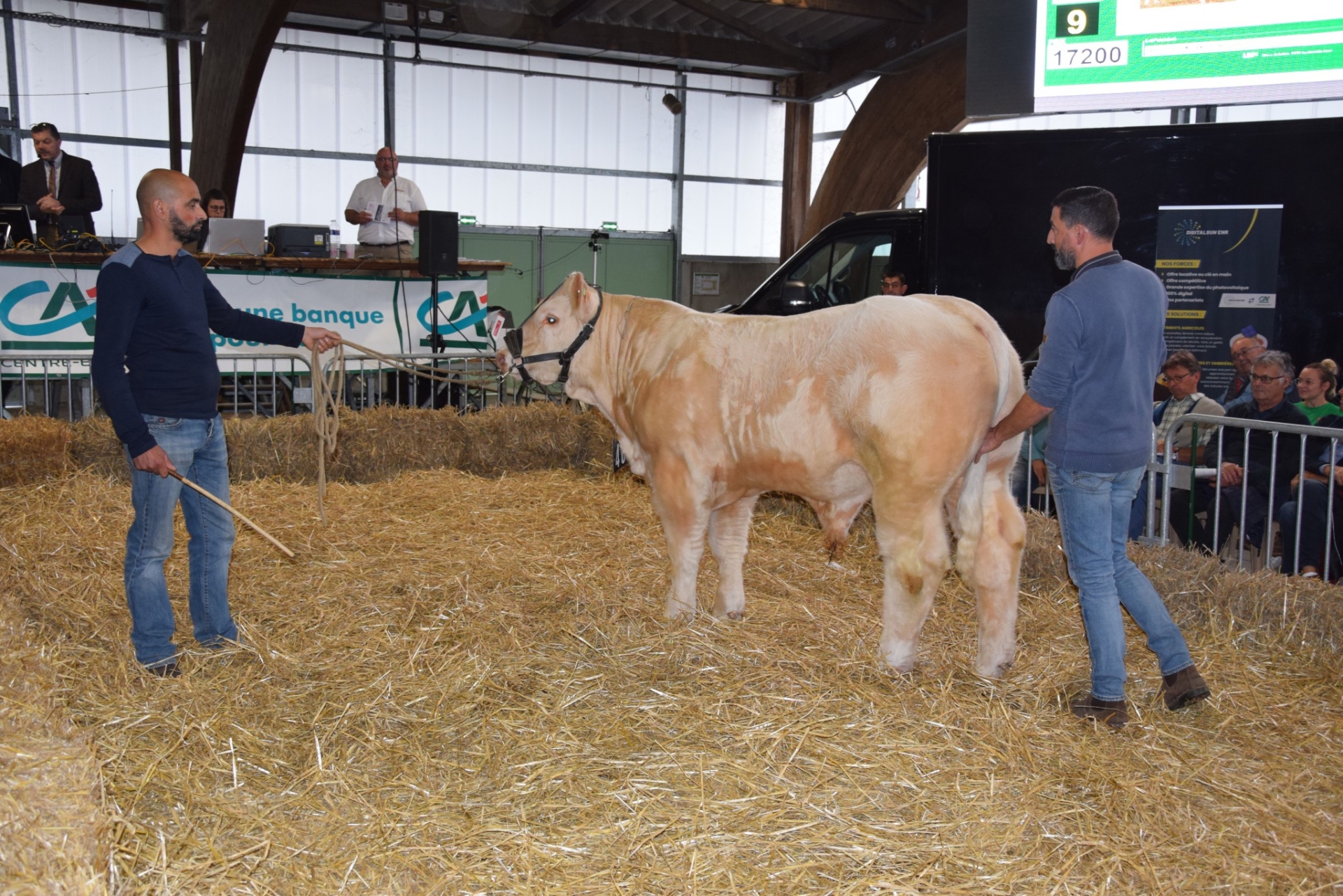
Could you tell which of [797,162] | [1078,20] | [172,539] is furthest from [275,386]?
[797,162]

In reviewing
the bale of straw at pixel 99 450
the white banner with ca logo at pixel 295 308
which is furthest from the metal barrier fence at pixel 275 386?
the bale of straw at pixel 99 450

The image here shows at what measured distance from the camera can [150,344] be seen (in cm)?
366

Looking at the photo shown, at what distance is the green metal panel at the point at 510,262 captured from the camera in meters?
18.4

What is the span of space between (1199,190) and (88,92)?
15.5 metres

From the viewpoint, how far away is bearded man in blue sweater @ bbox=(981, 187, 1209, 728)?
3.28m

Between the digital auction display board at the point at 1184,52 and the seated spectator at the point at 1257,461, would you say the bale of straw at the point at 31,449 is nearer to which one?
the seated spectator at the point at 1257,461

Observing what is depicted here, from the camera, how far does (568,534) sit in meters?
5.96

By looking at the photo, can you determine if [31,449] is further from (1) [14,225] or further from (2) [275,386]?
(1) [14,225]

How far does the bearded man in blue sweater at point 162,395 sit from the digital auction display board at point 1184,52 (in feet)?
18.3

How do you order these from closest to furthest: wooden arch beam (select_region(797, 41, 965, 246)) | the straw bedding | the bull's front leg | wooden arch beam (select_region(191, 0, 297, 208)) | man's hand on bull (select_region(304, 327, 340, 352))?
the straw bedding < the bull's front leg < man's hand on bull (select_region(304, 327, 340, 352)) < wooden arch beam (select_region(191, 0, 297, 208)) < wooden arch beam (select_region(797, 41, 965, 246))

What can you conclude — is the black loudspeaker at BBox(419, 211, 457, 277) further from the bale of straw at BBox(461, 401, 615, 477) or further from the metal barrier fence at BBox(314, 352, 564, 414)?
the bale of straw at BBox(461, 401, 615, 477)

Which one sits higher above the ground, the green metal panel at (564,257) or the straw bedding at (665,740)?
the green metal panel at (564,257)

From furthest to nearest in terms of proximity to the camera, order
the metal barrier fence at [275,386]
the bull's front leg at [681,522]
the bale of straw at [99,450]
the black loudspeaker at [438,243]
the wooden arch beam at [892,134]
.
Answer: the wooden arch beam at [892,134] → the black loudspeaker at [438,243] → the metal barrier fence at [275,386] → the bale of straw at [99,450] → the bull's front leg at [681,522]

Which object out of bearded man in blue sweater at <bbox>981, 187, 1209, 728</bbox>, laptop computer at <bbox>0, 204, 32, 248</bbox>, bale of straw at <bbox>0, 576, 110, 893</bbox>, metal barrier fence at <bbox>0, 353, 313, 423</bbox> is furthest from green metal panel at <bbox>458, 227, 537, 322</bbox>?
bale of straw at <bbox>0, 576, 110, 893</bbox>
